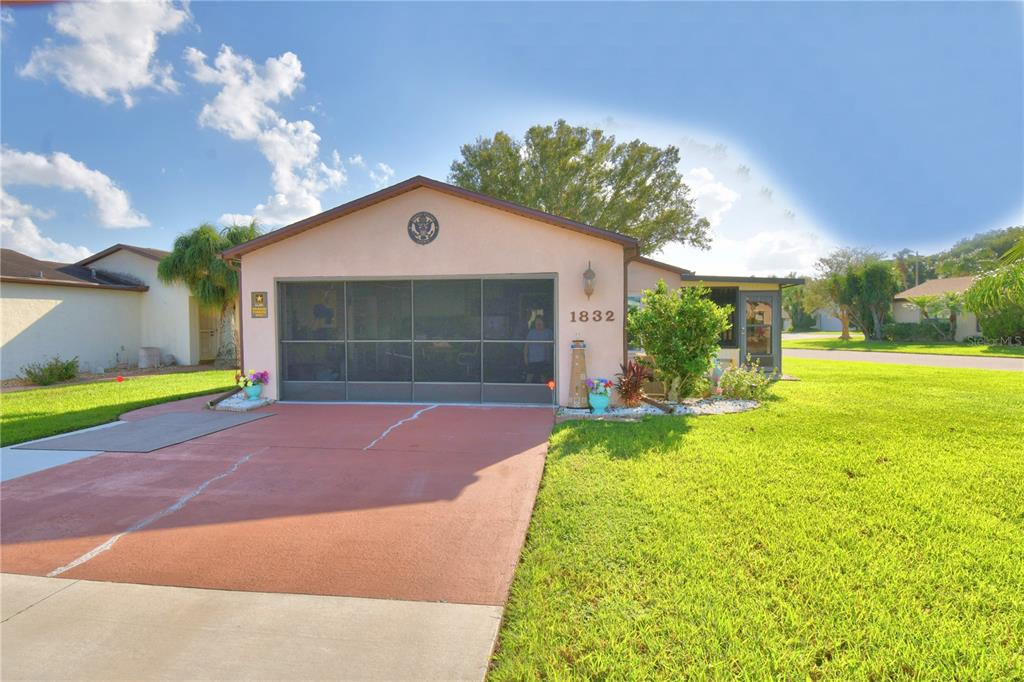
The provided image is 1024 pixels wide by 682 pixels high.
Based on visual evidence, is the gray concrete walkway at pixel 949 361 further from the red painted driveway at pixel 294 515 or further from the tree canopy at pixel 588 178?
the red painted driveway at pixel 294 515

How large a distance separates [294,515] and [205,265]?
628 inches

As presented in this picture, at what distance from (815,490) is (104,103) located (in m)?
17.8

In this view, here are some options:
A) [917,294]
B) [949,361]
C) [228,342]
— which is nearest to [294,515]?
[228,342]

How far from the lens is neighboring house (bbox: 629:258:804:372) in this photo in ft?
41.2

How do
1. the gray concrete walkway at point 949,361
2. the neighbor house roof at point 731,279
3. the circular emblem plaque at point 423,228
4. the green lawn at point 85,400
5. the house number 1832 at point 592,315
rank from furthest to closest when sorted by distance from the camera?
the gray concrete walkway at point 949,361, the neighbor house roof at point 731,279, the circular emblem plaque at point 423,228, the house number 1832 at point 592,315, the green lawn at point 85,400

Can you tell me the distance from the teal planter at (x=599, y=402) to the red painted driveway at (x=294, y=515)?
1746 mm

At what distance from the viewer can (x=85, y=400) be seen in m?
10.4

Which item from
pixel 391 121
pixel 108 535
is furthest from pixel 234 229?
pixel 108 535

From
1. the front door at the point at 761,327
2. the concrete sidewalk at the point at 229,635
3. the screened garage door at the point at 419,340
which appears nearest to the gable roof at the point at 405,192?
the screened garage door at the point at 419,340

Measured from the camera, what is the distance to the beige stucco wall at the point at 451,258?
8938 millimetres

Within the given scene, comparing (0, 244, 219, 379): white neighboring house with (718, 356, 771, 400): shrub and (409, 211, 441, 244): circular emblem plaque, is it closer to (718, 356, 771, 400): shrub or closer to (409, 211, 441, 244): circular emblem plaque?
(409, 211, 441, 244): circular emblem plaque

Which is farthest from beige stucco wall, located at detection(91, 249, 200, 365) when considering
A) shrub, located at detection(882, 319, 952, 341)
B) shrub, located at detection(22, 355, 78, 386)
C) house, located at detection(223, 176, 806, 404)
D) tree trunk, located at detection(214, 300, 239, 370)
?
shrub, located at detection(882, 319, 952, 341)

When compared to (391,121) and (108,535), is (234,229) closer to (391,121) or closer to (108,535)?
(391,121)

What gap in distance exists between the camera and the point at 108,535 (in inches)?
152
